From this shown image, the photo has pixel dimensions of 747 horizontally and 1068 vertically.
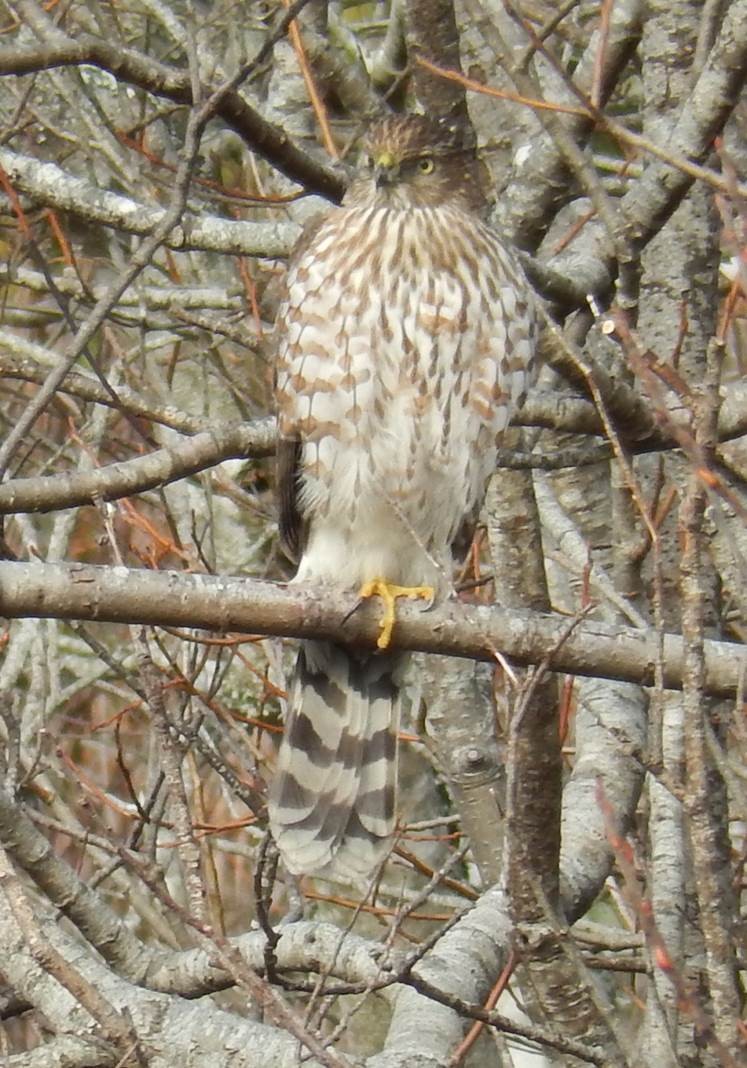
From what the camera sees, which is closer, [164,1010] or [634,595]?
[164,1010]

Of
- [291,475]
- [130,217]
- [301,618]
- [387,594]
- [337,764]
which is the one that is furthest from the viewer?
[130,217]

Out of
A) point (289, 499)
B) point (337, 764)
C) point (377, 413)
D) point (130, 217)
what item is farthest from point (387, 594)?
point (130, 217)

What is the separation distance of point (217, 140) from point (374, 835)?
3180 mm

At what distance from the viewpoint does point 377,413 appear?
3744mm

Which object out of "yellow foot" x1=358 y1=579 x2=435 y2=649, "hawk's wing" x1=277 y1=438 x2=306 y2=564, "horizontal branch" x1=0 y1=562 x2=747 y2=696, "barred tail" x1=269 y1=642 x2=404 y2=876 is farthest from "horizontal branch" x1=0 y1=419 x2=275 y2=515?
"barred tail" x1=269 y1=642 x2=404 y2=876

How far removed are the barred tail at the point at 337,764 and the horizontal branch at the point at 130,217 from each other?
40.6 inches

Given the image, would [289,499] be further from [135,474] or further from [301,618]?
[301,618]

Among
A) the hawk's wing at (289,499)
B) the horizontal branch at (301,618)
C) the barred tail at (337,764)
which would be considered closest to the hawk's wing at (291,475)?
the hawk's wing at (289,499)

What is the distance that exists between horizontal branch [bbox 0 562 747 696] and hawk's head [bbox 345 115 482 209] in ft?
4.17

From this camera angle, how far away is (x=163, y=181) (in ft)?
18.4

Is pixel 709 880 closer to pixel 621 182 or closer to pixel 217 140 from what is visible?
pixel 621 182

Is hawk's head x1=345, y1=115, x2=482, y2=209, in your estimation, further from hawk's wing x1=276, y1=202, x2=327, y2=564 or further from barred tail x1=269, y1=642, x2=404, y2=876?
barred tail x1=269, y1=642, x2=404, y2=876

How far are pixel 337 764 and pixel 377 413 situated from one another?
0.86 meters

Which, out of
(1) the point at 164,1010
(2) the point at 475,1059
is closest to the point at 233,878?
(2) the point at 475,1059
